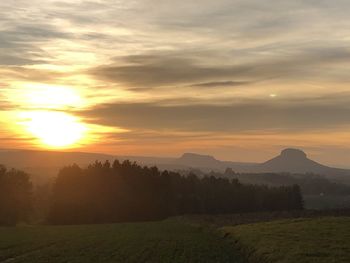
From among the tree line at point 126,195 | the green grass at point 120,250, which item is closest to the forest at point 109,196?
the tree line at point 126,195

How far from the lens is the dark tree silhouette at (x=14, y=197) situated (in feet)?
393

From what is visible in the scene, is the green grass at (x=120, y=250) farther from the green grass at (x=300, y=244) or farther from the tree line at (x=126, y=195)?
the tree line at (x=126, y=195)

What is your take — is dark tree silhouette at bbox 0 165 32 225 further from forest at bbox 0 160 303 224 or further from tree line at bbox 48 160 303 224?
tree line at bbox 48 160 303 224

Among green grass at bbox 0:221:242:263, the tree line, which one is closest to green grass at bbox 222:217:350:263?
green grass at bbox 0:221:242:263

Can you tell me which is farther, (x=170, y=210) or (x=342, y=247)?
(x=170, y=210)

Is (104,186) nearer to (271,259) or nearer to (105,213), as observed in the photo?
(105,213)

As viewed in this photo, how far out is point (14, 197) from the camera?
121 m

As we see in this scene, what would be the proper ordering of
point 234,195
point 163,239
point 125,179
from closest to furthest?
point 163,239 → point 125,179 → point 234,195

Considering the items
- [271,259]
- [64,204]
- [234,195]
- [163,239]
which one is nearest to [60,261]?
[271,259]

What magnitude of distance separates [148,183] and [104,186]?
39.9 ft

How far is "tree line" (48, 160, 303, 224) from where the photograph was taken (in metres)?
122

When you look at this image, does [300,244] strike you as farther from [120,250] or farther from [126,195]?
[126,195]

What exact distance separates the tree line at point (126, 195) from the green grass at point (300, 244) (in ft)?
208

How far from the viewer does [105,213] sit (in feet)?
411
